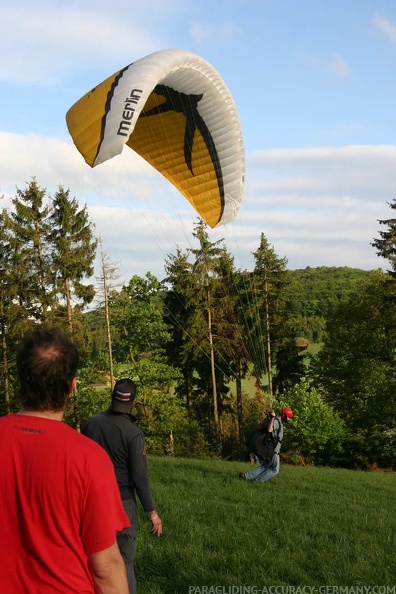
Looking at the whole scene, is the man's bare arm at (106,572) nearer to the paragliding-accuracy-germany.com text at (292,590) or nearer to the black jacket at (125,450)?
the black jacket at (125,450)

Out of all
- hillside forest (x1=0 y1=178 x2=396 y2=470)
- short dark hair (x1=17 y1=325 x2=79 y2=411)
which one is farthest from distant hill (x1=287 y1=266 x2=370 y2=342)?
short dark hair (x1=17 y1=325 x2=79 y2=411)

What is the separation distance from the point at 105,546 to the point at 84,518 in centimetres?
14

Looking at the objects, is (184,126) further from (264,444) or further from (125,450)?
(125,450)

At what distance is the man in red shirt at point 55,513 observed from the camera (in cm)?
231

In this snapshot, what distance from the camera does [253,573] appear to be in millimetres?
5422

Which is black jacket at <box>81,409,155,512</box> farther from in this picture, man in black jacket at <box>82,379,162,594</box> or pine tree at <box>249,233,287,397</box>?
pine tree at <box>249,233,287,397</box>

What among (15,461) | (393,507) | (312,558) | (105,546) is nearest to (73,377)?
(15,461)

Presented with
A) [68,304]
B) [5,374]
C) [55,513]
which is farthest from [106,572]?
[5,374]

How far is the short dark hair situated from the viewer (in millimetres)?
2467

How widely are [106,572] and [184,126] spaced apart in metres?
10.6

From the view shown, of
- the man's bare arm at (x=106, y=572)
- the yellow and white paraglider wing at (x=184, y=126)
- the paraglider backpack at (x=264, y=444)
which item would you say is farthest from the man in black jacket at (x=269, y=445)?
the man's bare arm at (x=106, y=572)

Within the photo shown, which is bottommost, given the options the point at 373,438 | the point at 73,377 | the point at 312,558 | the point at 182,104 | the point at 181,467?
the point at 373,438

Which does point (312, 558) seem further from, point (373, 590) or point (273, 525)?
point (273, 525)

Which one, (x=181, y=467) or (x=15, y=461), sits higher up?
(x=15, y=461)
